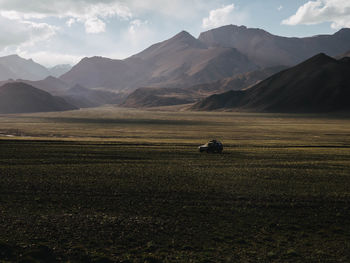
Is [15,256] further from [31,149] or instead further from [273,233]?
[31,149]

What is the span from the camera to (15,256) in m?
15.6

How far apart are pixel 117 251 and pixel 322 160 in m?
37.9

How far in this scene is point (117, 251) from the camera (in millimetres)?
16516

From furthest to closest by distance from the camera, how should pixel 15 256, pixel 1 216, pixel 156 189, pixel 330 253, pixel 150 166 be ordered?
pixel 150 166 < pixel 156 189 < pixel 1 216 < pixel 330 253 < pixel 15 256

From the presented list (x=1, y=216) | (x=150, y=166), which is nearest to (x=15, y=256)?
(x=1, y=216)

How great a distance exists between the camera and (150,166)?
126 ft

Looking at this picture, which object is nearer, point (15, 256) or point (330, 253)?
point (15, 256)

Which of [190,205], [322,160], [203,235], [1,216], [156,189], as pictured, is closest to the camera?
[203,235]

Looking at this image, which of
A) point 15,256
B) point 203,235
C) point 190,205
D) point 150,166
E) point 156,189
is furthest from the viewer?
point 150,166

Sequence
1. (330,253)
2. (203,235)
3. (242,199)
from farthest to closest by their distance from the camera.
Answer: (242,199)
(203,235)
(330,253)

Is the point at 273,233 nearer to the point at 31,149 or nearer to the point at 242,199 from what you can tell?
the point at 242,199

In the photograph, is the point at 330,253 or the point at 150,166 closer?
the point at 330,253

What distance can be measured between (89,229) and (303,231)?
13.5 metres

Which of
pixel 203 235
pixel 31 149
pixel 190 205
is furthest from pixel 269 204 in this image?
pixel 31 149
